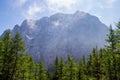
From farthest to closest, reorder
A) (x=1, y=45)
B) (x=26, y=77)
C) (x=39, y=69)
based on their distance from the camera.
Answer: (x=39, y=69) → (x=26, y=77) → (x=1, y=45)

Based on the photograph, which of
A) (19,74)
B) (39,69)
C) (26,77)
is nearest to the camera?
(19,74)

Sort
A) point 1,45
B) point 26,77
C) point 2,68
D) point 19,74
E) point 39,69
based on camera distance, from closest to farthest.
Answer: point 1,45 → point 2,68 → point 19,74 → point 26,77 → point 39,69

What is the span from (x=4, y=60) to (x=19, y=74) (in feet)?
22.6

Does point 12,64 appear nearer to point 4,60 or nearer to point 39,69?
point 4,60

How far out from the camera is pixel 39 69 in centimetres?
7625

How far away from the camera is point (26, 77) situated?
202ft

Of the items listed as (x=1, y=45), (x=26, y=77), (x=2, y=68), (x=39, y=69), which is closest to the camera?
(x=1, y=45)

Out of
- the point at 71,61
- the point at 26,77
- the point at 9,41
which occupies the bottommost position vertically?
the point at 26,77

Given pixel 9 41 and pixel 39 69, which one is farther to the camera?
pixel 39 69

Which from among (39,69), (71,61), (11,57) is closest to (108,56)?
(71,61)

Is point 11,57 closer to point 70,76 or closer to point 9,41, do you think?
point 9,41

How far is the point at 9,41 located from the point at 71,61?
16.2 m

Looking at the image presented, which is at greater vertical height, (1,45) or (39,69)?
(1,45)

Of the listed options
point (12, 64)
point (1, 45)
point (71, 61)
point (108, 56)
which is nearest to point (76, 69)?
point (71, 61)
